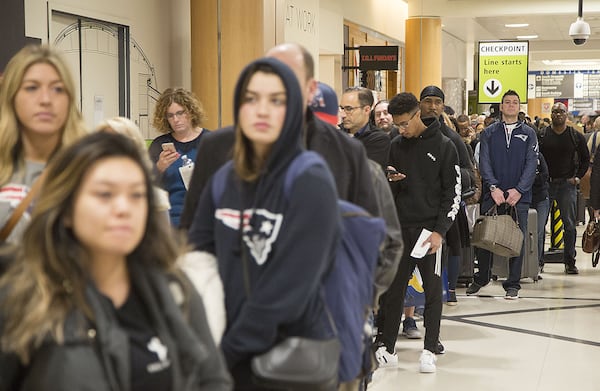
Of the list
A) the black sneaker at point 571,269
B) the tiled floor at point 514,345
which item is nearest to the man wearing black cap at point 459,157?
the tiled floor at point 514,345

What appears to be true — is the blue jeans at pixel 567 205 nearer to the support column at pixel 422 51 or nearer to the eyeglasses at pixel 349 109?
the eyeglasses at pixel 349 109

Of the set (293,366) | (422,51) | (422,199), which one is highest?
(422,51)

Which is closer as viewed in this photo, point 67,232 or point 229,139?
point 67,232

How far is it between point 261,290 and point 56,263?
0.64 metres

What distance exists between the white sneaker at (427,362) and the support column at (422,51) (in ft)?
43.5

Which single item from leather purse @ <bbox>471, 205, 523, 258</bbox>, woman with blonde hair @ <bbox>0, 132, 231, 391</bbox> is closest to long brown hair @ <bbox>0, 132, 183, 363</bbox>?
woman with blonde hair @ <bbox>0, 132, 231, 391</bbox>

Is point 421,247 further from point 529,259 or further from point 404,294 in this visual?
point 529,259

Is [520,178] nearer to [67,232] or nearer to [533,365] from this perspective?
[533,365]

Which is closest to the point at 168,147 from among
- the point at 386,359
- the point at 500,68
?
the point at 386,359

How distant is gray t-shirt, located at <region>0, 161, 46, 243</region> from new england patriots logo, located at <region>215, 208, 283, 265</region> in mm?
567

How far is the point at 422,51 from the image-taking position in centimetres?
1911

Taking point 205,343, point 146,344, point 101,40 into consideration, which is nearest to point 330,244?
point 205,343

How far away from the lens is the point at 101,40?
816 centimetres

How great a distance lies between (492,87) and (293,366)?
13.5m
